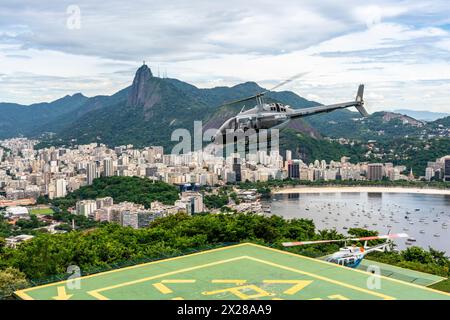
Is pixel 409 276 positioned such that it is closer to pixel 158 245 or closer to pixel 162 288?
pixel 162 288

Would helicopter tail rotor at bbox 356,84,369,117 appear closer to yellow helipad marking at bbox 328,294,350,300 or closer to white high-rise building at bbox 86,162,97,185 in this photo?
yellow helipad marking at bbox 328,294,350,300

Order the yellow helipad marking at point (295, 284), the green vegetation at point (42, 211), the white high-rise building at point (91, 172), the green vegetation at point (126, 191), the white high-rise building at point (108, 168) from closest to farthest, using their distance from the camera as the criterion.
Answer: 1. the yellow helipad marking at point (295, 284)
2. the green vegetation at point (42, 211)
3. the green vegetation at point (126, 191)
4. the white high-rise building at point (91, 172)
5. the white high-rise building at point (108, 168)

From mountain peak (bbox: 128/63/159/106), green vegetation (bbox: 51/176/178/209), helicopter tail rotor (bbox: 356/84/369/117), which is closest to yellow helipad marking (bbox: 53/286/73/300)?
helicopter tail rotor (bbox: 356/84/369/117)

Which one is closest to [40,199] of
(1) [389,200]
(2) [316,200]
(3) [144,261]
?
(2) [316,200]

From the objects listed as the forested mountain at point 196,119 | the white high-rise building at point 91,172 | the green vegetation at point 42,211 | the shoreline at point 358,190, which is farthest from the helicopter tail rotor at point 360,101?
the forested mountain at point 196,119

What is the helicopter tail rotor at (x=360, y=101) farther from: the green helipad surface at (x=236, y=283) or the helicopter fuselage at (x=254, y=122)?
the green helipad surface at (x=236, y=283)
